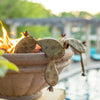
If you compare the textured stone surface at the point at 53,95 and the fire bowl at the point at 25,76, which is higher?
the fire bowl at the point at 25,76

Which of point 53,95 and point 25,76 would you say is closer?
point 25,76

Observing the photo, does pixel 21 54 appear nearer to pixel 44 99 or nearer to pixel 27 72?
pixel 27 72

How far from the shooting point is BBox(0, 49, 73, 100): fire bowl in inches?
63.9

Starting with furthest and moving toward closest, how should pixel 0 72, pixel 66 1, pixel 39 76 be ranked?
1. pixel 66 1
2. pixel 39 76
3. pixel 0 72

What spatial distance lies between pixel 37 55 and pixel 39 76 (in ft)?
0.68

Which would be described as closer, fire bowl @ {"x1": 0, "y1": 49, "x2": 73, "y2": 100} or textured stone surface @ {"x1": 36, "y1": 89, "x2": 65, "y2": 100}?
fire bowl @ {"x1": 0, "y1": 49, "x2": 73, "y2": 100}

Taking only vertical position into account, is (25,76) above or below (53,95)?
above

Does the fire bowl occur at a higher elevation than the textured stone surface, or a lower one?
higher

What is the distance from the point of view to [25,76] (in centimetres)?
172

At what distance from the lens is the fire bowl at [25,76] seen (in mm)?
1623

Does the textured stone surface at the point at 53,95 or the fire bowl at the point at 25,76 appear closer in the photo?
the fire bowl at the point at 25,76

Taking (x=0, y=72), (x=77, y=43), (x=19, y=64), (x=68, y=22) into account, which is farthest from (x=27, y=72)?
(x=68, y=22)

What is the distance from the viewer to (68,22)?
10.1 m

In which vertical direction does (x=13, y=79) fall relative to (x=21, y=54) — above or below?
below
